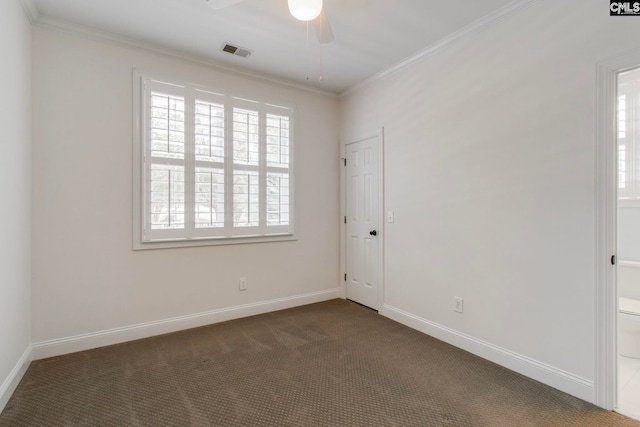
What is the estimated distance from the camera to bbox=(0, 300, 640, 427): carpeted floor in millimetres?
1809

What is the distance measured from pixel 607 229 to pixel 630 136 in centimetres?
213

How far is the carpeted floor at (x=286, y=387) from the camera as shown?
1809mm

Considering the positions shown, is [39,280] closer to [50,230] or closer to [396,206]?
[50,230]

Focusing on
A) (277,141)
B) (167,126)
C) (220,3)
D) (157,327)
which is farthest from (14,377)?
(277,141)

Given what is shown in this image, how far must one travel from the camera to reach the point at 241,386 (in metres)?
2.13

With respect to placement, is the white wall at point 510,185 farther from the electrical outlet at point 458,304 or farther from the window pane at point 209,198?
the window pane at point 209,198

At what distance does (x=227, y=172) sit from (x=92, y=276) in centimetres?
155

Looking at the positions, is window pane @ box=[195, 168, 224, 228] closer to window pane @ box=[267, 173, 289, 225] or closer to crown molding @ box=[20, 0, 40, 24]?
window pane @ box=[267, 173, 289, 225]

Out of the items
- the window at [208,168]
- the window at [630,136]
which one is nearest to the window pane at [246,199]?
the window at [208,168]

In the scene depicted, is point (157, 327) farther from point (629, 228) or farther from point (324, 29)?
point (629, 228)

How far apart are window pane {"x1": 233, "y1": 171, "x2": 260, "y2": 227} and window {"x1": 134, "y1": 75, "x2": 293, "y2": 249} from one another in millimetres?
11

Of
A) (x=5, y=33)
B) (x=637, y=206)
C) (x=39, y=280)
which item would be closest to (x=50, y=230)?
(x=39, y=280)

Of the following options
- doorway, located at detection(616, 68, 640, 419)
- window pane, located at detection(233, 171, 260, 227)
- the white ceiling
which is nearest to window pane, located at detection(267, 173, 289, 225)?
window pane, located at detection(233, 171, 260, 227)

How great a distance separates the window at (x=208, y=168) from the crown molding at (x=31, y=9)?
78cm
